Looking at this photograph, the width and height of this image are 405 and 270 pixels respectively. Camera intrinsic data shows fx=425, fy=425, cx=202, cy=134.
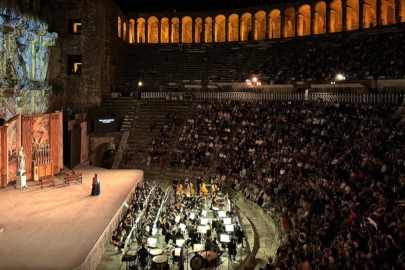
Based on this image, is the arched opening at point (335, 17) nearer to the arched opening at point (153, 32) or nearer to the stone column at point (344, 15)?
the stone column at point (344, 15)

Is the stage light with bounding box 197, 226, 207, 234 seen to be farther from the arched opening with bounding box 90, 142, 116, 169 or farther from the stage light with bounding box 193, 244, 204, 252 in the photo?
the arched opening with bounding box 90, 142, 116, 169

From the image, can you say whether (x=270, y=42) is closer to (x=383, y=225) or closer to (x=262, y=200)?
(x=262, y=200)

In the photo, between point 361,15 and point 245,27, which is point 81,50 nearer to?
point 245,27

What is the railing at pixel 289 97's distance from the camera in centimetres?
2222

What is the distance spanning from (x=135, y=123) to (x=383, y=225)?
22072 millimetres

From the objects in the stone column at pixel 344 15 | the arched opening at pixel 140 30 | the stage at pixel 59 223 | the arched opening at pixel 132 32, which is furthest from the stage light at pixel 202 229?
the arched opening at pixel 140 30

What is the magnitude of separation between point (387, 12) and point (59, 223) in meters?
34.1

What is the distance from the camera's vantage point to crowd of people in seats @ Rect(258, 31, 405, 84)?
2805 centimetres

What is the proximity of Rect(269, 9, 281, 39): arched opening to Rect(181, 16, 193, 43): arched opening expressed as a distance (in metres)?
8.75

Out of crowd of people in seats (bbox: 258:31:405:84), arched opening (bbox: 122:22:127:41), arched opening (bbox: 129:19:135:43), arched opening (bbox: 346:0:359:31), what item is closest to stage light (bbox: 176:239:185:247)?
crowd of people in seats (bbox: 258:31:405:84)

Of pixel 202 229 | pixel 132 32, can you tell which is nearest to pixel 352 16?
pixel 132 32

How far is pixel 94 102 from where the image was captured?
3259 centimetres

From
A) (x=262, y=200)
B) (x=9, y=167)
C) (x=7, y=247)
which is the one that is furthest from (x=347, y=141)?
(x=9, y=167)

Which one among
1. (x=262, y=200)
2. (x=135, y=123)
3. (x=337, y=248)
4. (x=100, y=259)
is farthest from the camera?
(x=135, y=123)
